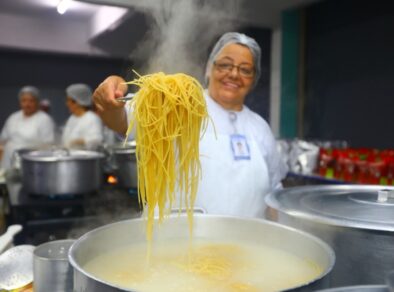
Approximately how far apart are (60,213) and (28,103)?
10.8 ft

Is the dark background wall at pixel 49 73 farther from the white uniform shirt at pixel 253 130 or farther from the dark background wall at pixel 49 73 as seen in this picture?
the white uniform shirt at pixel 253 130

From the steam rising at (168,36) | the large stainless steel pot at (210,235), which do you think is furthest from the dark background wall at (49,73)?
the large stainless steel pot at (210,235)

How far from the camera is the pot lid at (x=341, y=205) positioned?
3.60 ft

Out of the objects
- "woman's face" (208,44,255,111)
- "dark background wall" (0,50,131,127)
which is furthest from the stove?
"dark background wall" (0,50,131,127)

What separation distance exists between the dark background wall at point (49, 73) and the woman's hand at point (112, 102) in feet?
22.7

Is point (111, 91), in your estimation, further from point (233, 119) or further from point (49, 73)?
point (49, 73)

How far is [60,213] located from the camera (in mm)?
3080

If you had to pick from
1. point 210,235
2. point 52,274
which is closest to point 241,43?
point 210,235

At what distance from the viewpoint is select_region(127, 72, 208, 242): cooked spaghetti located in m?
1.46

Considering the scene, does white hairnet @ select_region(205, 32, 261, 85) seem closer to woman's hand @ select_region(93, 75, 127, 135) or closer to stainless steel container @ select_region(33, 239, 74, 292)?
woman's hand @ select_region(93, 75, 127, 135)

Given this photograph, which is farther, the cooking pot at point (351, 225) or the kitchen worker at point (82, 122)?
the kitchen worker at point (82, 122)

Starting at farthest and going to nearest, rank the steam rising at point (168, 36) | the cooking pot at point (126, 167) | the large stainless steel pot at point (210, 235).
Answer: the cooking pot at point (126, 167), the steam rising at point (168, 36), the large stainless steel pot at point (210, 235)

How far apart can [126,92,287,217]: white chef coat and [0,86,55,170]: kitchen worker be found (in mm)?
4293

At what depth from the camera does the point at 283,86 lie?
238 inches
